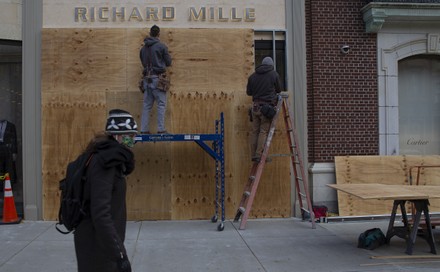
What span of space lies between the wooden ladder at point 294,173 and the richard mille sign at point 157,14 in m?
2.10

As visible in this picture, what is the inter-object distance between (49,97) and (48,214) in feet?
7.25

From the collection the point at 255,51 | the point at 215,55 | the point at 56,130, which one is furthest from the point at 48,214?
the point at 255,51

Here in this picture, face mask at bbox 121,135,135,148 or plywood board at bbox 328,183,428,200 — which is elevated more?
face mask at bbox 121,135,135,148

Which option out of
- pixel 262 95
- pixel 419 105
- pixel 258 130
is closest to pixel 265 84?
pixel 262 95

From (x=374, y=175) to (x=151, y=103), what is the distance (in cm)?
462

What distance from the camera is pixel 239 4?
9461 mm

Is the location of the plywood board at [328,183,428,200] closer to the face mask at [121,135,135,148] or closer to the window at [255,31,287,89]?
the window at [255,31,287,89]

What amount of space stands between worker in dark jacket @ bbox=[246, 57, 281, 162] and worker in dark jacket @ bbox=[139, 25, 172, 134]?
1606 millimetres

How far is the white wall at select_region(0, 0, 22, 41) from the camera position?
900cm

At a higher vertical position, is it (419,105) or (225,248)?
(419,105)

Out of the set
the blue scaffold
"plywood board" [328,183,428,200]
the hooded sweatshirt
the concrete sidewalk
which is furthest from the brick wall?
the hooded sweatshirt

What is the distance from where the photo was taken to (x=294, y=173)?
890 centimetres

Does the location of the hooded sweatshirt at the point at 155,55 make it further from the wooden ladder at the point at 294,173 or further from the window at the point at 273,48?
the wooden ladder at the point at 294,173

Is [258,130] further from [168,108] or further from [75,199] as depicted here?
[75,199]
